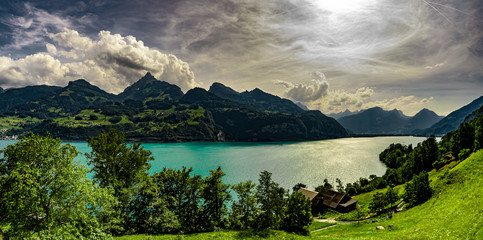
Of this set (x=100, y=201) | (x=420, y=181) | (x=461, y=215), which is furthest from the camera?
(x=420, y=181)

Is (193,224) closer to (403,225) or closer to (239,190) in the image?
(239,190)

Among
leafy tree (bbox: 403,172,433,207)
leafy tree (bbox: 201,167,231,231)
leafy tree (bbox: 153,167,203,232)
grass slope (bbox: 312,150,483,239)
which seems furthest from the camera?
leafy tree (bbox: 403,172,433,207)

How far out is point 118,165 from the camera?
31.8 m

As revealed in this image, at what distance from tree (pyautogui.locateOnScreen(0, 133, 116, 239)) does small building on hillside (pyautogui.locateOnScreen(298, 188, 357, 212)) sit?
2528 inches

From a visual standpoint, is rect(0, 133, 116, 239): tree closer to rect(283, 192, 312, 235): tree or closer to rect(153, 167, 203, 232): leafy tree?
rect(153, 167, 203, 232): leafy tree

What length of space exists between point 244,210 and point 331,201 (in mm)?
43853

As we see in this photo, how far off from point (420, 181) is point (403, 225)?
16366 millimetres

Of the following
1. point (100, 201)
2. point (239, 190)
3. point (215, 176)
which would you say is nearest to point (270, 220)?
point (239, 190)

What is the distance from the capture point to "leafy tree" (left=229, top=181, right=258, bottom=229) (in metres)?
35.5

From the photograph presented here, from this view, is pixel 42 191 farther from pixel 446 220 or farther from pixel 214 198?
pixel 446 220

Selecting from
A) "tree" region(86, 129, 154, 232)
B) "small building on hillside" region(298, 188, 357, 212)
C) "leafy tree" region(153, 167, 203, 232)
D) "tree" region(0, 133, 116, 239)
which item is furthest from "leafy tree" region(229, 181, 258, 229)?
"small building on hillside" region(298, 188, 357, 212)

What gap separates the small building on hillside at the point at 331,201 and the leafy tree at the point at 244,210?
36498mm

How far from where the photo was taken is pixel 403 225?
30.7 m

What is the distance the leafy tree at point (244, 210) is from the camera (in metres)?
35.5
